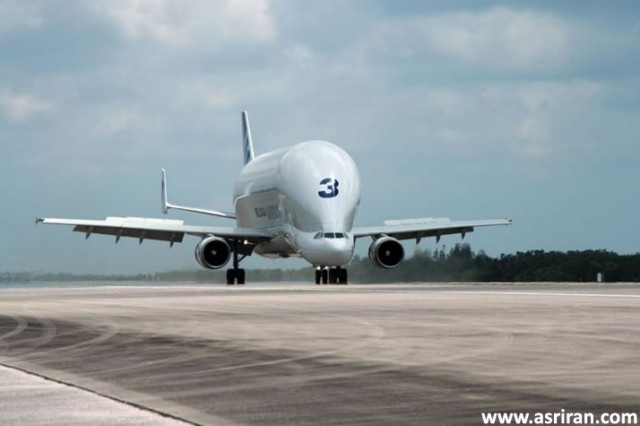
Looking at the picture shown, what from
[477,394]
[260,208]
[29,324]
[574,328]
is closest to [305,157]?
[260,208]

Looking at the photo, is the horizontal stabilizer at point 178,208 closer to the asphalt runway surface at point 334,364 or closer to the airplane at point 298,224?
the airplane at point 298,224

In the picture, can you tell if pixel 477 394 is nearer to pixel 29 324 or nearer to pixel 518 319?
pixel 518 319

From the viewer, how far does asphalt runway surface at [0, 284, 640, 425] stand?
9070 millimetres

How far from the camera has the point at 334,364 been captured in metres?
12.5

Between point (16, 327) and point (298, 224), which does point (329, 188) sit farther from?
point (16, 327)

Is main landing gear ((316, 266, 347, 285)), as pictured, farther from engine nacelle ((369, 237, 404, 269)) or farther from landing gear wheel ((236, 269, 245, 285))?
landing gear wheel ((236, 269, 245, 285))

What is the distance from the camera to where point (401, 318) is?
21328mm

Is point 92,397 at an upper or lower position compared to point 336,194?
lower

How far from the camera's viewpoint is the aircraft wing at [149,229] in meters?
61.8

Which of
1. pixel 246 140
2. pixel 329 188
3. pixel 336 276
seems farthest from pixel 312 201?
pixel 246 140

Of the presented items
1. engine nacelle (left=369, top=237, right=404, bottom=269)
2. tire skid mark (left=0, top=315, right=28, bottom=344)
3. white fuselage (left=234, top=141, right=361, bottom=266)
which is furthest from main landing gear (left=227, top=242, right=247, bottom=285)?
tire skid mark (left=0, top=315, right=28, bottom=344)

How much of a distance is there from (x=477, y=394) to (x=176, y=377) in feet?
9.90

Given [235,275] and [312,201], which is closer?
[312,201]

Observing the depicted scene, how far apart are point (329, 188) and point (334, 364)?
4445 cm
